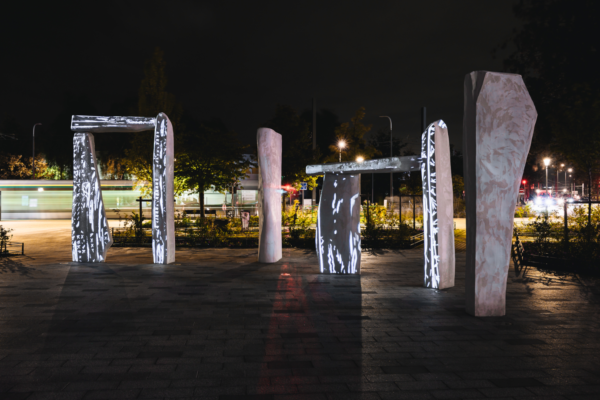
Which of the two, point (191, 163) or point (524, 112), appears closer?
point (524, 112)

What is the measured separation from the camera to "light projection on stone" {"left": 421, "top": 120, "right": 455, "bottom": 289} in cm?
728

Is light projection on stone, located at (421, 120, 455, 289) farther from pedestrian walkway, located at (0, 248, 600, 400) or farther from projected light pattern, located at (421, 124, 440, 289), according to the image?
pedestrian walkway, located at (0, 248, 600, 400)

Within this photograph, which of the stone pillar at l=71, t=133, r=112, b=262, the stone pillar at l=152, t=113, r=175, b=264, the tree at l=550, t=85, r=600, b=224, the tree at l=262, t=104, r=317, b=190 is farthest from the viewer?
the tree at l=262, t=104, r=317, b=190

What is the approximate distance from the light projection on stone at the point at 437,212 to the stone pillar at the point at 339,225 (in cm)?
161

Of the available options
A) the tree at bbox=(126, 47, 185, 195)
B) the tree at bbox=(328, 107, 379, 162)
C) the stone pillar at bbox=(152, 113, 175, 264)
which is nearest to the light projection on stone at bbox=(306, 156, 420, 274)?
the stone pillar at bbox=(152, 113, 175, 264)

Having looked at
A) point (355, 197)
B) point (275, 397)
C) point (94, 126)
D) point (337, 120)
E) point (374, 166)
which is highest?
point (337, 120)

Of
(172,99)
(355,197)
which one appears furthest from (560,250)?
(172,99)

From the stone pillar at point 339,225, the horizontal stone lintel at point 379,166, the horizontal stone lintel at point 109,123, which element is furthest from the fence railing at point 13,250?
the horizontal stone lintel at point 379,166

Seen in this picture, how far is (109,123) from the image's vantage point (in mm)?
9992

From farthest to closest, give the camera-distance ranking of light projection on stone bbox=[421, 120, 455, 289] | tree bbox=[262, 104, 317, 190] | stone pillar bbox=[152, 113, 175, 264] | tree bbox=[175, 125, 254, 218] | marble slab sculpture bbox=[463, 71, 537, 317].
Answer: tree bbox=[262, 104, 317, 190], tree bbox=[175, 125, 254, 218], stone pillar bbox=[152, 113, 175, 264], light projection on stone bbox=[421, 120, 455, 289], marble slab sculpture bbox=[463, 71, 537, 317]

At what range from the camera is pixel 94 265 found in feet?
31.9

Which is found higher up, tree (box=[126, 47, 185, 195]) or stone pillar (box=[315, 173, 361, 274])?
tree (box=[126, 47, 185, 195])

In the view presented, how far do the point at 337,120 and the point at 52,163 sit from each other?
3268 cm

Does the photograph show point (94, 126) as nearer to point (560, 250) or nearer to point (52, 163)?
point (560, 250)
